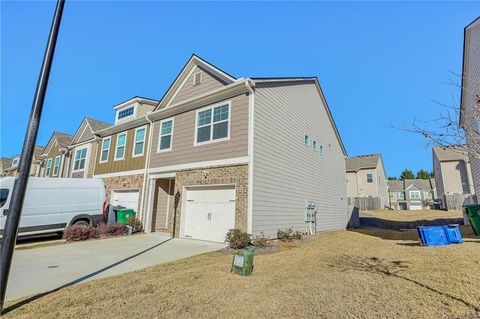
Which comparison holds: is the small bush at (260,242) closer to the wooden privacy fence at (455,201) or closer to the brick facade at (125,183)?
the brick facade at (125,183)

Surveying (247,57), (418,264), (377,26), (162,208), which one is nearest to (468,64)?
(377,26)

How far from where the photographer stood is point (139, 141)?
16094mm

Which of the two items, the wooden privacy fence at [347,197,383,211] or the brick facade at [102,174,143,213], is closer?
the brick facade at [102,174,143,213]

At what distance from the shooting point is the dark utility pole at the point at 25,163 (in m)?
4.11

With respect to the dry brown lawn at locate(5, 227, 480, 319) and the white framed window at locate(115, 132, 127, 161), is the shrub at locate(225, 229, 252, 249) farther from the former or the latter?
the white framed window at locate(115, 132, 127, 161)

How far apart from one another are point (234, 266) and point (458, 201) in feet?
115

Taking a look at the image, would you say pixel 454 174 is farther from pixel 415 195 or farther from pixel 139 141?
pixel 139 141

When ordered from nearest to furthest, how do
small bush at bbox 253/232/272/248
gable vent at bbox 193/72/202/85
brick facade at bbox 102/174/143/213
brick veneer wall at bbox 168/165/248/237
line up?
1. small bush at bbox 253/232/272/248
2. brick veneer wall at bbox 168/165/248/237
3. gable vent at bbox 193/72/202/85
4. brick facade at bbox 102/174/143/213

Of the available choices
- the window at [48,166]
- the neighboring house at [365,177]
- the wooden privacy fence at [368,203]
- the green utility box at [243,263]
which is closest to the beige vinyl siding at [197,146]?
the green utility box at [243,263]

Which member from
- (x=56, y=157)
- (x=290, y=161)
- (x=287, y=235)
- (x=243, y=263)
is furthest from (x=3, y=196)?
(x=56, y=157)

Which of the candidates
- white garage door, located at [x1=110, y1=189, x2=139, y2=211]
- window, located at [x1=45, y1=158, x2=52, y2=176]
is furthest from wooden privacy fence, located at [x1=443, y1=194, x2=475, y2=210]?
window, located at [x1=45, y1=158, x2=52, y2=176]

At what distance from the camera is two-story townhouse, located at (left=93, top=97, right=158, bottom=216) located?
15.6 m

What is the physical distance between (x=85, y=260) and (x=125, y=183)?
8.95 meters

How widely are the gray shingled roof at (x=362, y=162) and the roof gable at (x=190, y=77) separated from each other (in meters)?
34.1
